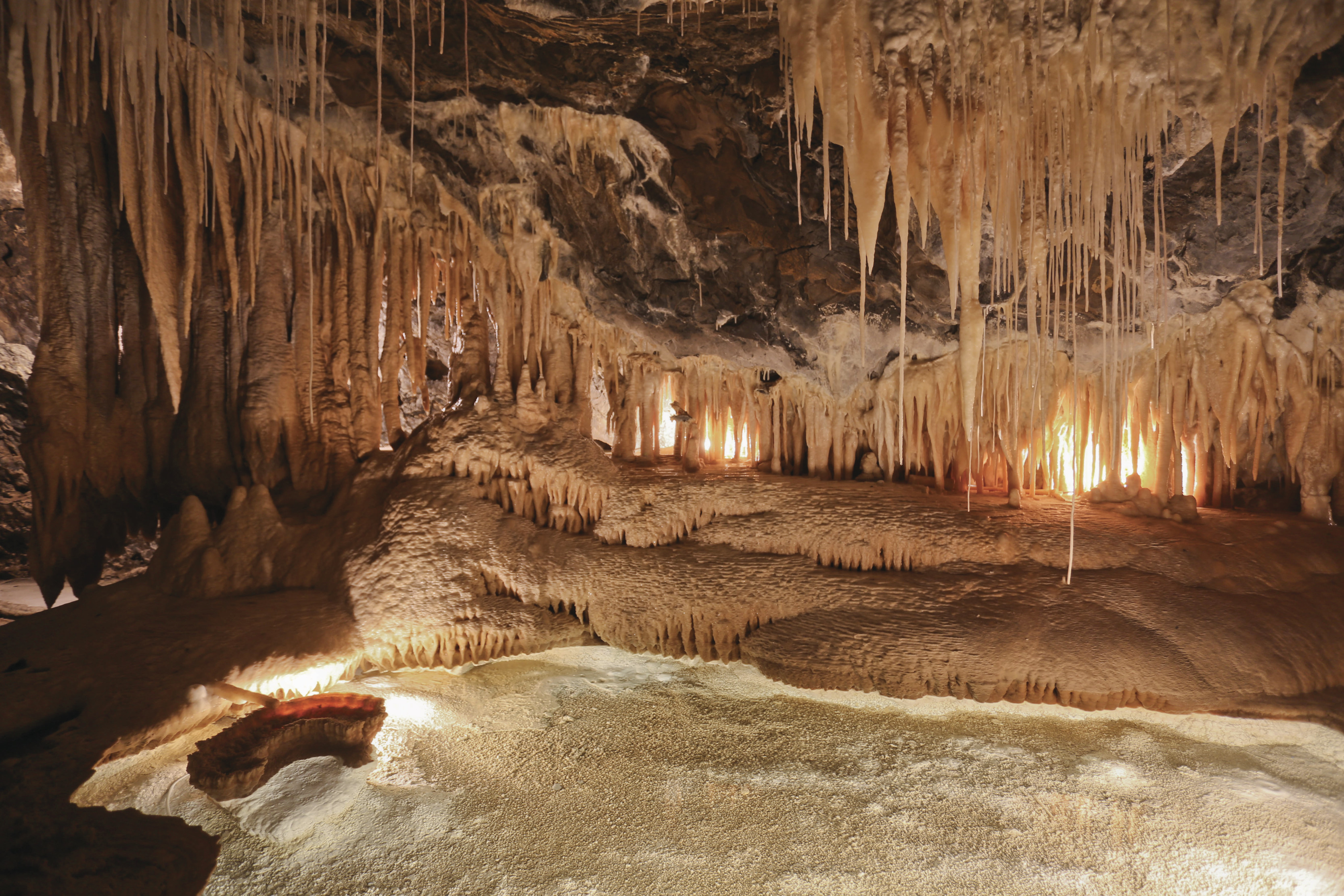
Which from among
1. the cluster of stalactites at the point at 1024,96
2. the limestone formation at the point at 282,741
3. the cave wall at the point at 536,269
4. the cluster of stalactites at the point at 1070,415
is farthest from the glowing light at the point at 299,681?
the cluster of stalactites at the point at 1024,96

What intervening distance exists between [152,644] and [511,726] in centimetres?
266

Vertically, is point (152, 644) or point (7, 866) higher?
point (152, 644)

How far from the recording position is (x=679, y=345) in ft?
31.1

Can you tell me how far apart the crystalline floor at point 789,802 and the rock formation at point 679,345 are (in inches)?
13.3

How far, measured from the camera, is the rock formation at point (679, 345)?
448 centimetres

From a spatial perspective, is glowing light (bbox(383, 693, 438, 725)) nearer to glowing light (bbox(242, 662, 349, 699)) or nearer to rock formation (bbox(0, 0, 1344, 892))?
glowing light (bbox(242, 662, 349, 699))

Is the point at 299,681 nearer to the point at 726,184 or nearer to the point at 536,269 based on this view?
the point at 536,269

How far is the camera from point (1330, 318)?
6910 millimetres

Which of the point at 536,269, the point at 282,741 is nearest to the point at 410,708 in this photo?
the point at 282,741

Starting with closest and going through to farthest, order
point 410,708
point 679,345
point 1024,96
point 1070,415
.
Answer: point 1024,96 < point 410,708 < point 1070,415 < point 679,345

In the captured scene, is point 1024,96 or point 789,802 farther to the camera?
point 1024,96

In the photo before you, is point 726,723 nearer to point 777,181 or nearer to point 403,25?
point 777,181

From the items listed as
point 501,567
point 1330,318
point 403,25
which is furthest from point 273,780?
point 1330,318

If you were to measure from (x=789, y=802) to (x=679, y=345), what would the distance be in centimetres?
633
